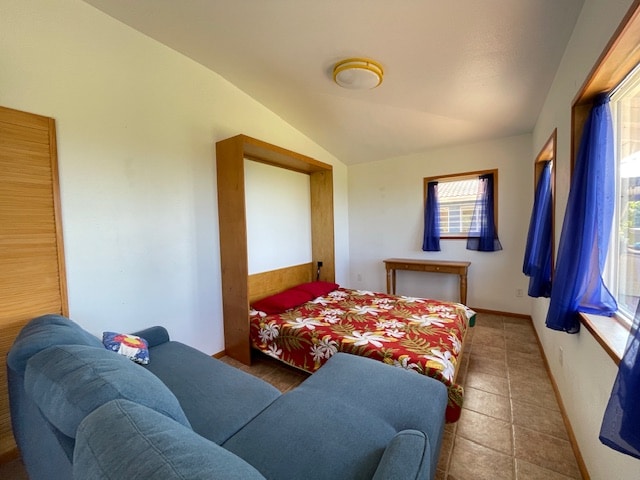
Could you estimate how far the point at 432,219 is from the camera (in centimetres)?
399

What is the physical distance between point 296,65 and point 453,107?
1.64 m

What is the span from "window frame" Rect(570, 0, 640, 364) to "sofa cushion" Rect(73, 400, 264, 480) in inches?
55.7

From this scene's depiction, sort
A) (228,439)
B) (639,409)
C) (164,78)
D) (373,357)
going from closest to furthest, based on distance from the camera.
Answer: (639,409)
(228,439)
(373,357)
(164,78)

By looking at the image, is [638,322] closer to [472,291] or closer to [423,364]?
[423,364]

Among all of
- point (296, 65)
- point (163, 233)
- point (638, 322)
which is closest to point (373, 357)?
point (638, 322)

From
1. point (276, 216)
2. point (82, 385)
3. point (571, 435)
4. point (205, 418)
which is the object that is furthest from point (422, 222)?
point (82, 385)

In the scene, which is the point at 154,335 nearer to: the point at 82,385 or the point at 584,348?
the point at 82,385

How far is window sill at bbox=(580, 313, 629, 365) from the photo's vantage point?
1066 mm

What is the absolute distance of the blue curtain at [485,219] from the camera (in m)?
3.62

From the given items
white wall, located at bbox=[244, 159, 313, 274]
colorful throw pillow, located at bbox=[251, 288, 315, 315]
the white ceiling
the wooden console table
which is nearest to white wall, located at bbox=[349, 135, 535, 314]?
the wooden console table

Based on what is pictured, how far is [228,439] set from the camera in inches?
44.1

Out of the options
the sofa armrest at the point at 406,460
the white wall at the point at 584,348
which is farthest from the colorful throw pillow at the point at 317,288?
the sofa armrest at the point at 406,460

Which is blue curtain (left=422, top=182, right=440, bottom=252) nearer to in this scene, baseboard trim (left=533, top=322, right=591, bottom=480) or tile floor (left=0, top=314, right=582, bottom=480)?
tile floor (left=0, top=314, right=582, bottom=480)

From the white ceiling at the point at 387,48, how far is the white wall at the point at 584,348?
0.74 ft
